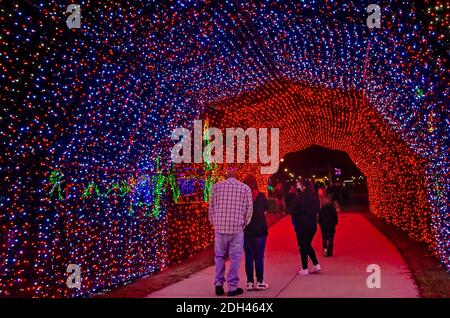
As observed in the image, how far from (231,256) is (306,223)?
2.14 m

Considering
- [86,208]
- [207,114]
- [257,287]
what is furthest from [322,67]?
[86,208]

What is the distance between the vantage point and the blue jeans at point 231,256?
666 cm

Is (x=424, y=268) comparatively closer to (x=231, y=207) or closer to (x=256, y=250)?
(x=256, y=250)

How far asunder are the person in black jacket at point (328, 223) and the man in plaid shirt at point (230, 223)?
3990 millimetres

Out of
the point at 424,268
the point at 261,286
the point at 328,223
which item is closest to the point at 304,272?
the point at 261,286

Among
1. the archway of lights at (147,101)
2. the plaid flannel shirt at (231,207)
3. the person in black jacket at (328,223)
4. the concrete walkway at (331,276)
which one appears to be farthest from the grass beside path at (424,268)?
the plaid flannel shirt at (231,207)

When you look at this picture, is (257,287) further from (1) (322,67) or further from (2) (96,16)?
(1) (322,67)

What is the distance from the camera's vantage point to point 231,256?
6.74m

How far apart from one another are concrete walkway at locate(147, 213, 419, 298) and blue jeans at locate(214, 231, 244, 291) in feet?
0.80

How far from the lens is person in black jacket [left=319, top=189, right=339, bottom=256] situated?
34.0 feet

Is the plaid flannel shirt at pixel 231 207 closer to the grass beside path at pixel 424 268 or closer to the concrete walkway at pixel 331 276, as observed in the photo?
the concrete walkway at pixel 331 276

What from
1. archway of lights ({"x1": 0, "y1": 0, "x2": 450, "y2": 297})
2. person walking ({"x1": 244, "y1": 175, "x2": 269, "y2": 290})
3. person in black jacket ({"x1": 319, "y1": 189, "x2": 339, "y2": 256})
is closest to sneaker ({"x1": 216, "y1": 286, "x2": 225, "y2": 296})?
person walking ({"x1": 244, "y1": 175, "x2": 269, "y2": 290})

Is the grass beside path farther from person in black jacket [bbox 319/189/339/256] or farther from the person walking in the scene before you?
the person walking
